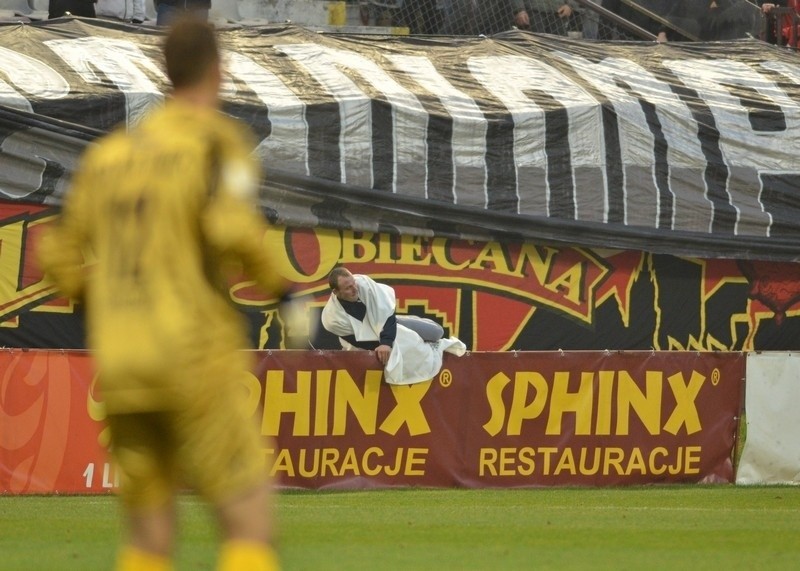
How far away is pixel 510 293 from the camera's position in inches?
677

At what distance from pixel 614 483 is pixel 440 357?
2.11 m

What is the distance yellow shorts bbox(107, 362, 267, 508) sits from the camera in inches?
159

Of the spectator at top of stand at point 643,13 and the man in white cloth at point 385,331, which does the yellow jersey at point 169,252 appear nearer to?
the man in white cloth at point 385,331

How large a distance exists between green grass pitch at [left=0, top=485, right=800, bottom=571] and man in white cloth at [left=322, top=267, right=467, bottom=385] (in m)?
1.22

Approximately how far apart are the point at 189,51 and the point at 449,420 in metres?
9.79

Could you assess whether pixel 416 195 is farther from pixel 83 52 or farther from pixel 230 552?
pixel 230 552

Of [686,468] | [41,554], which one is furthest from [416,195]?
[41,554]

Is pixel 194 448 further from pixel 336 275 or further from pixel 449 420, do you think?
pixel 336 275

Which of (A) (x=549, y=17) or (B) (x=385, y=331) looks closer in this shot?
(B) (x=385, y=331)

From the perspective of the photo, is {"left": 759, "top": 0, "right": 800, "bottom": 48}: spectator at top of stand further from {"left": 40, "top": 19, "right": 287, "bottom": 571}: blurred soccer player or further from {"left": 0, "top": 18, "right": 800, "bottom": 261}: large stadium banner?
{"left": 40, "top": 19, "right": 287, "bottom": 571}: blurred soccer player

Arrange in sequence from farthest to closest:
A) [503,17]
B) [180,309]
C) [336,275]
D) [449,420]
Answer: [503,17] < [336,275] < [449,420] < [180,309]

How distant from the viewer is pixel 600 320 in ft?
58.2

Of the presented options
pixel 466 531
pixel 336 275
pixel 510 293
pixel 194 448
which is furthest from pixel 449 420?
pixel 194 448

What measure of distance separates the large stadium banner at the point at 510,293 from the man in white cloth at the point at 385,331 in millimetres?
744
